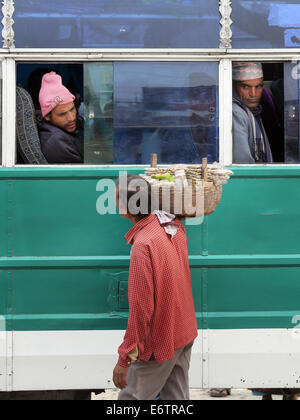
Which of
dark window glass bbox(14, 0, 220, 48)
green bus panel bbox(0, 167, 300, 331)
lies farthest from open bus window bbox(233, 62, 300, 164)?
dark window glass bbox(14, 0, 220, 48)

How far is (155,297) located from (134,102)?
1.26m

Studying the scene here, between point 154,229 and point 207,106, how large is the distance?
1007mm

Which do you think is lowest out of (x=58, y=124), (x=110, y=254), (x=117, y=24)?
(x=110, y=254)

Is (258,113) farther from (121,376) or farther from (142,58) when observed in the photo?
(121,376)

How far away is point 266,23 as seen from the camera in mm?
3303

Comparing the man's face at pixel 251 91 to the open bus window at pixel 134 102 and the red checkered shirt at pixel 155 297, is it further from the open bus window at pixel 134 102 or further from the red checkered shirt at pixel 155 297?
the red checkered shirt at pixel 155 297

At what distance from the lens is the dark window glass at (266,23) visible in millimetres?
3295

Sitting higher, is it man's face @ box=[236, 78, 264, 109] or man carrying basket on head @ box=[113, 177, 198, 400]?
man's face @ box=[236, 78, 264, 109]

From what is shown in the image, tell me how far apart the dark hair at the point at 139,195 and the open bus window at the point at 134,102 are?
593mm

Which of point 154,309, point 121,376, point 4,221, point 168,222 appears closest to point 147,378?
point 121,376

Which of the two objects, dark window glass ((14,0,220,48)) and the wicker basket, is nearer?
the wicker basket

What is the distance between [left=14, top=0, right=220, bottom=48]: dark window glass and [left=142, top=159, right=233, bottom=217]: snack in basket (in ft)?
2.60

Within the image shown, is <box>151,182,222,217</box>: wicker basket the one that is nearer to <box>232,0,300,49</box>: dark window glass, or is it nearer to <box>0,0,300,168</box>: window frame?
<box>0,0,300,168</box>: window frame

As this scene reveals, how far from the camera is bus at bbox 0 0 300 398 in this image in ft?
10.6
